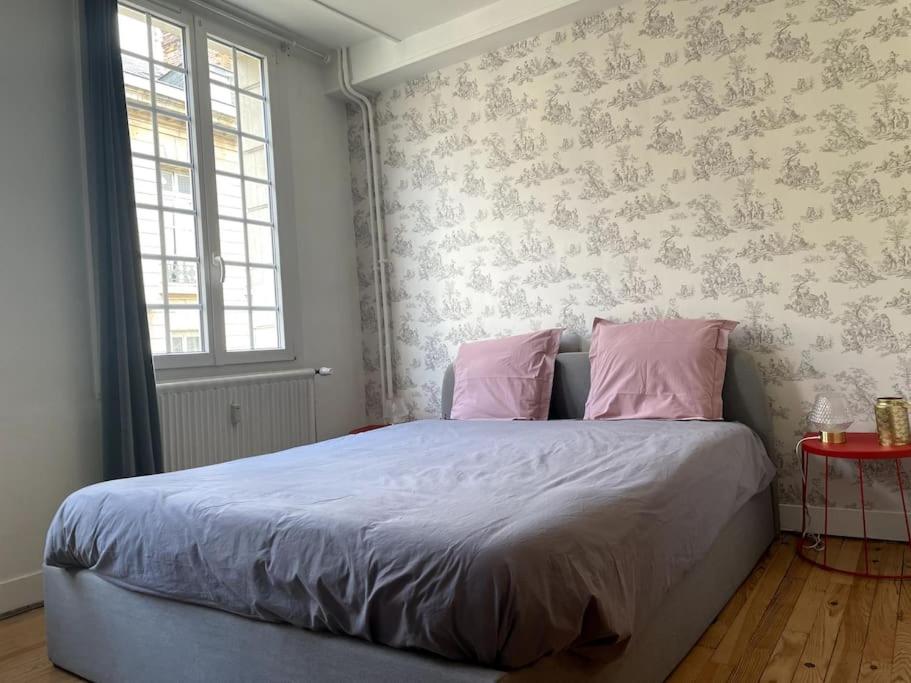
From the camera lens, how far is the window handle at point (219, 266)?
3527 mm

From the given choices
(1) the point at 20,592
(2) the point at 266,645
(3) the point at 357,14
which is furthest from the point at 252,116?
(2) the point at 266,645

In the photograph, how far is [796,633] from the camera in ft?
6.73

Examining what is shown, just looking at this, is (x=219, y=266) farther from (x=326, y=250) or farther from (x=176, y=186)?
(x=326, y=250)

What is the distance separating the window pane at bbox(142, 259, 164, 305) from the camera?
3221 mm

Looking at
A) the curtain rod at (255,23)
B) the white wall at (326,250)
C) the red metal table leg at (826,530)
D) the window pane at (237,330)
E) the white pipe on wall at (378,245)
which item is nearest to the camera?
the red metal table leg at (826,530)

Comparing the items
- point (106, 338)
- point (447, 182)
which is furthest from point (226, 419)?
point (447, 182)

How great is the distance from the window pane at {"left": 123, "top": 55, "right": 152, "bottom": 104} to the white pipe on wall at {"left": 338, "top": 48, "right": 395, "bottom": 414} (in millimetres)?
1257

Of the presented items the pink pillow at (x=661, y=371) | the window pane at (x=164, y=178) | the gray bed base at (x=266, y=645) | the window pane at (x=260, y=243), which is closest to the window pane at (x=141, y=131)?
the window pane at (x=164, y=178)

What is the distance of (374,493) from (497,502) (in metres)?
0.36

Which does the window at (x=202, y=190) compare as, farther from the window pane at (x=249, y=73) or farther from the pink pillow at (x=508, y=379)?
the pink pillow at (x=508, y=379)

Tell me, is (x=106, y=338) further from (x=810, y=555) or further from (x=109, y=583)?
(x=810, y=555)

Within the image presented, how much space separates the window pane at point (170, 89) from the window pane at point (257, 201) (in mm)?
511

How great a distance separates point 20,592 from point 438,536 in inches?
84.6

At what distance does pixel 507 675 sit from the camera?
1242 millimetres
